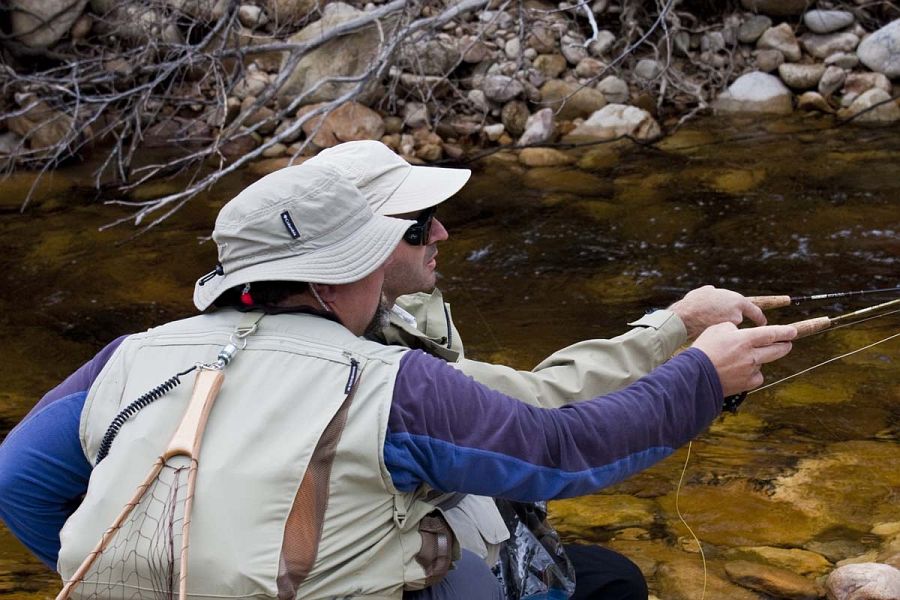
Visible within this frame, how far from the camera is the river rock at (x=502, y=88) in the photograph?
26.1 feet

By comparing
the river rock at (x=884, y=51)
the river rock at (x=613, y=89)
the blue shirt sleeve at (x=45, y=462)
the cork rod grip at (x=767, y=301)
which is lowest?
the river rock at (x=613, y=89)

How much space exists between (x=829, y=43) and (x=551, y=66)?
2.03 metres

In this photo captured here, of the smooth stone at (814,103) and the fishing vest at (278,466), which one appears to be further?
the smooth stone at (814,103)

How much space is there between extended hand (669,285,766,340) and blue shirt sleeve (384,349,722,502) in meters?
0.41

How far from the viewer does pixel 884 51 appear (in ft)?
26.3

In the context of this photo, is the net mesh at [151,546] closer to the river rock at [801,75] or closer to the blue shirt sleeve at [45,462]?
the blue shirt sleeve at [45,462]

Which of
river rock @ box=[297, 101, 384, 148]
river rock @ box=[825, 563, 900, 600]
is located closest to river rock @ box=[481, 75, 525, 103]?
river rock @ box=[297, 101, 384, 148]

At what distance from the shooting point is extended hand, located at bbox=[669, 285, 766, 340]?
2.29m

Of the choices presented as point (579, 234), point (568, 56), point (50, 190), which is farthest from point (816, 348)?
point (50, 190)

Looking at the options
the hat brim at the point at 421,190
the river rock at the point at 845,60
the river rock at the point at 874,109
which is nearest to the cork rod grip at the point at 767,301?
the hat brim at the point at 421,190

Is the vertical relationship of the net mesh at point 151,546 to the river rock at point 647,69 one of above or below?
above

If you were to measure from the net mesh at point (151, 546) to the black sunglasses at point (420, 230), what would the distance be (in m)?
0.74

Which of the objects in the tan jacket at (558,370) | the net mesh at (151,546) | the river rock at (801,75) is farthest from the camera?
the river rock at (801,75)

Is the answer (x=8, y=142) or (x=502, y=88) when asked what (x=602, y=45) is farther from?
(x=8, y=142)
